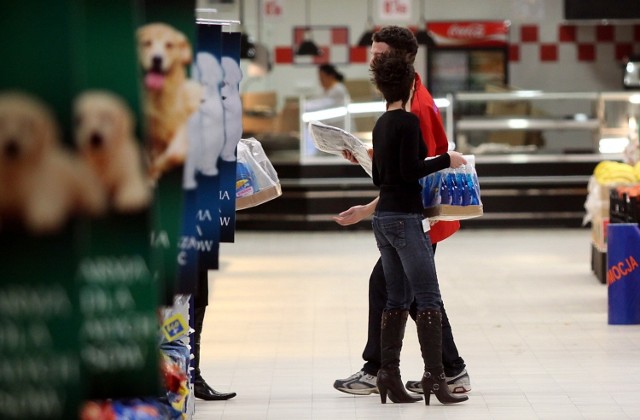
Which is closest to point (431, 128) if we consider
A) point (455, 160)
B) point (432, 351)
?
point (455, 160)

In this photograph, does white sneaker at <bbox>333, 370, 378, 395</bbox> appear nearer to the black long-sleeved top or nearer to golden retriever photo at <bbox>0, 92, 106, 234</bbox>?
the black long-sleeved top

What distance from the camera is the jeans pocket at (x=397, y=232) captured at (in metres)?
4.64

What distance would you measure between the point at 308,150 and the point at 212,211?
386 inches

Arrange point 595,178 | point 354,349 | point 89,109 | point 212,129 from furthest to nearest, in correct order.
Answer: point 595,178 → point 354,349 → point 212,129 → point 89,109

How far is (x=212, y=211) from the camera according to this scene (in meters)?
3.15

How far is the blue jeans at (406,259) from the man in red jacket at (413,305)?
195mm

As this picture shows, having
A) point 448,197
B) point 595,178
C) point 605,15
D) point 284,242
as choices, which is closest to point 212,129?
point 448,197

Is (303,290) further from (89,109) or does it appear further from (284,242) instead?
(89,109)

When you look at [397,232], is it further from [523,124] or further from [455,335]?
[523,124]

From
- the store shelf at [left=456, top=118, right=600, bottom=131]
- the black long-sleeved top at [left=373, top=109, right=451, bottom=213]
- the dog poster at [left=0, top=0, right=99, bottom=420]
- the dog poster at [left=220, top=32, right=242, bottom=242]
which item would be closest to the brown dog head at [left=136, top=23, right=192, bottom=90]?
the dog poster at [left=0, top=0, right=99, bottom=420]

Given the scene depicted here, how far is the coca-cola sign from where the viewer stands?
1666cm

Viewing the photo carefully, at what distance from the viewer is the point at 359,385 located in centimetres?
512

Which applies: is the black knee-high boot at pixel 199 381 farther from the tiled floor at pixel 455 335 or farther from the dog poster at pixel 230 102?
the dog poster at pixel 230 102

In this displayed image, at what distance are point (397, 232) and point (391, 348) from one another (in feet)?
1.55
